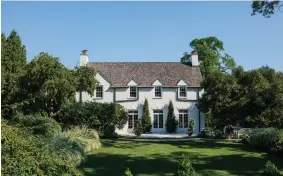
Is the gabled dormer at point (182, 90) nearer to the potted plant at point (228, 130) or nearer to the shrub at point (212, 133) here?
the shrub at point (212, 133)

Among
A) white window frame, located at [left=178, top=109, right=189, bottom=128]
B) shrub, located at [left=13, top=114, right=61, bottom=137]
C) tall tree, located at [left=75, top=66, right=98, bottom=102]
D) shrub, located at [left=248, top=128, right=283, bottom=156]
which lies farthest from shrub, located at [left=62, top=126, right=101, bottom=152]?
white window frame, located at [left=178, top=109, right=189, bottom=128]

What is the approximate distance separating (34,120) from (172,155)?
28.7 ft

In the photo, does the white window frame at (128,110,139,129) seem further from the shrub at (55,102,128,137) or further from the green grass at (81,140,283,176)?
the green grass at (81,140,283,176)

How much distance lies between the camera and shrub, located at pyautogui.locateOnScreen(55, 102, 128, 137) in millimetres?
29531

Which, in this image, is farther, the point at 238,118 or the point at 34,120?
the point at 238,118

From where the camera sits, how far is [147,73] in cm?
4316

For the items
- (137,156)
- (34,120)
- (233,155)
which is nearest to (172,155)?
(137,156)

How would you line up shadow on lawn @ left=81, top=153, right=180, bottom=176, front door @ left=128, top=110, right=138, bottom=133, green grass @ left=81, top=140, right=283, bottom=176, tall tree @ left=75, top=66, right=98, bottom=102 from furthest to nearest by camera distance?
front door @ left=128, top=110, right=138, bottom=133, tall tree @ left=75, top=66, right=98, bottom=102, green grass @ left=81, top=140, right=283, bottom=176, shadow on lawn @ left=81, top=153, right=180, bottom=176

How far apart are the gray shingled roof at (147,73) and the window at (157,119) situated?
10.7 feet

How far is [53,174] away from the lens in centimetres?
1050

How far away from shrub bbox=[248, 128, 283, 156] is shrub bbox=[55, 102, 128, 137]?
1187cm

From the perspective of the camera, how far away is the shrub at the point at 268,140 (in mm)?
21453

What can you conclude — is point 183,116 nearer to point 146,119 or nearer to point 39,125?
point 146,119

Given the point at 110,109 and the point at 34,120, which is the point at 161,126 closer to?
the point at 110,109
